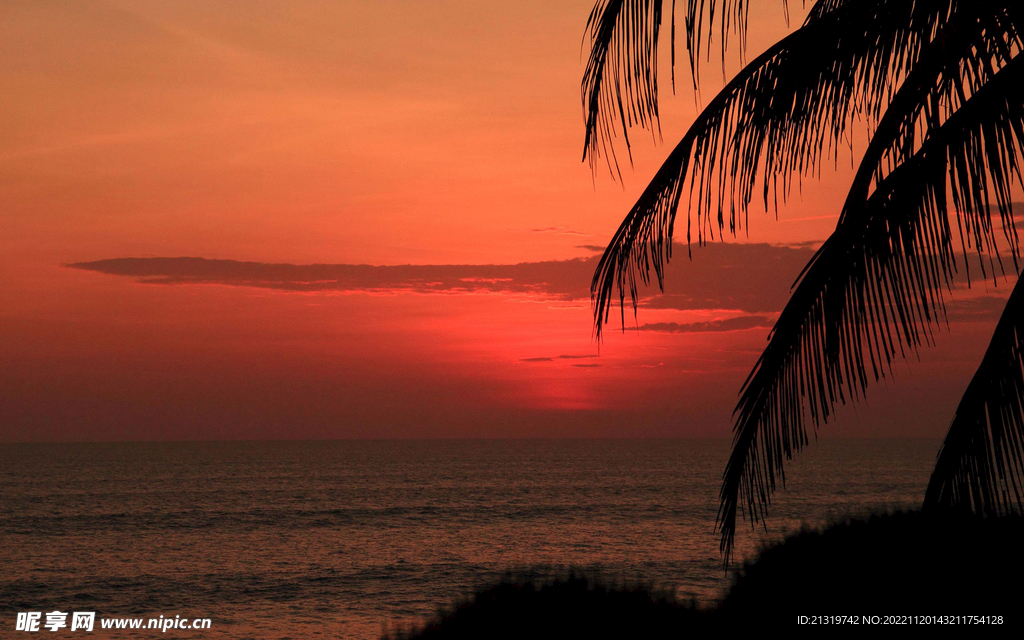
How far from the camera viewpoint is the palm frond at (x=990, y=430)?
380 cm

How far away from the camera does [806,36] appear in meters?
4.59

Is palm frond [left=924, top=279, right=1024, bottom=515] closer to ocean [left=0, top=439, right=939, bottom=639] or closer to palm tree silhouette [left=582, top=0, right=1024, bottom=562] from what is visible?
palm tree silhouette [left=582, top=0, right=1024, bottom=562]

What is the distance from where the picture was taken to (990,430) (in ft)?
12.7

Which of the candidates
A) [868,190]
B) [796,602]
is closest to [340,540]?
[796,602]

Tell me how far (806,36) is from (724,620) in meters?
9.20

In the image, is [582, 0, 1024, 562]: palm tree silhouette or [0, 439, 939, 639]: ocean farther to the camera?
[0, 439, 939, 639]: ocean

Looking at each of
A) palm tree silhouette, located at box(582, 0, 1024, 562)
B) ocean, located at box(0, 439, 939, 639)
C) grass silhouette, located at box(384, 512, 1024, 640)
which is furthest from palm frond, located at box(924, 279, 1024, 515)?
ocean, located at box(0, 439, 939, 639)

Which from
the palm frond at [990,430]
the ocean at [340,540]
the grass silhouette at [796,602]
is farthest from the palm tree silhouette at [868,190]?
the ocean at [340,540]

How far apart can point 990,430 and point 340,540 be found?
49.8 meters

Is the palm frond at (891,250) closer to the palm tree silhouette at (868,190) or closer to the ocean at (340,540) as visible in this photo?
the palm tree silhouette at (868,190)

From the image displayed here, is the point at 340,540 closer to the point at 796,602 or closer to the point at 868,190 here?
the point at 796,602

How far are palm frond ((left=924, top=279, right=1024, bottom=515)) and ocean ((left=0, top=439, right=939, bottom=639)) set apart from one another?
12.2 meters

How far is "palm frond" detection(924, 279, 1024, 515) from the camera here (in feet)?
12.5

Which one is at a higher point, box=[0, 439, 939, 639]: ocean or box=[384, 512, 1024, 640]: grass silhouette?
box=[384, 512, 1024, 640]: grass silhouette
